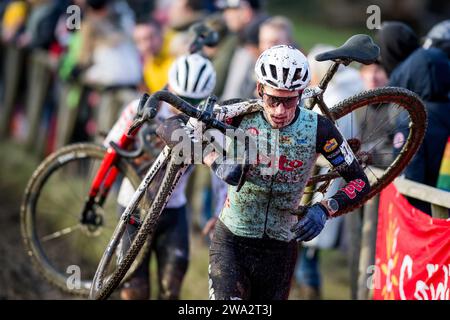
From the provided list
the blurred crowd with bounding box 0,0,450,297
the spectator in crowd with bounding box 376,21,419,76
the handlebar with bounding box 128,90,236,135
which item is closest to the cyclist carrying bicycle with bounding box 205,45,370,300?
the handlebar with bounding box 128,90,236,135

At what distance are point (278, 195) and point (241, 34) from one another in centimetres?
542

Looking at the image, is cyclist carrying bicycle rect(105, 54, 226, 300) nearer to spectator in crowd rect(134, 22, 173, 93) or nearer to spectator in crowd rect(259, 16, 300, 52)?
spectator in crowd rect(259, 16, 300, 52)

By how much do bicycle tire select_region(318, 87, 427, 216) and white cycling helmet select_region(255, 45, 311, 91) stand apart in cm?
88

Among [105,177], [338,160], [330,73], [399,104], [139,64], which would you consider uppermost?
[139,64]

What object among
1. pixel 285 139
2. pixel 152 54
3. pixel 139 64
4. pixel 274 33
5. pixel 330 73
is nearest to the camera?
pixel 285 139

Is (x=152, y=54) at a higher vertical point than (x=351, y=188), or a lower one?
higher

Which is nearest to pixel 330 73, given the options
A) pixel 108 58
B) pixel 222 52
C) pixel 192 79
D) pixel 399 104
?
pixel 399 104

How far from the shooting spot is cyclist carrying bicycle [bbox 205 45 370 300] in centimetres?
620

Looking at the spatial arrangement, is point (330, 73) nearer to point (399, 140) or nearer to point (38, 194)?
point (399, 140)

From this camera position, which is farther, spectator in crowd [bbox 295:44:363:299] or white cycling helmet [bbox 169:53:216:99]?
spectator in crowd [bbox 295:44:363:299]

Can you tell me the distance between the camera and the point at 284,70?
616cm

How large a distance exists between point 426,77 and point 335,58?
202cm

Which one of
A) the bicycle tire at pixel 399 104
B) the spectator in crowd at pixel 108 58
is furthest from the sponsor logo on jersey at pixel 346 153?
the spectator in crowd at pixel 108 58

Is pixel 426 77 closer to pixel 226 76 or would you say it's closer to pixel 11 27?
pixel 226 76
